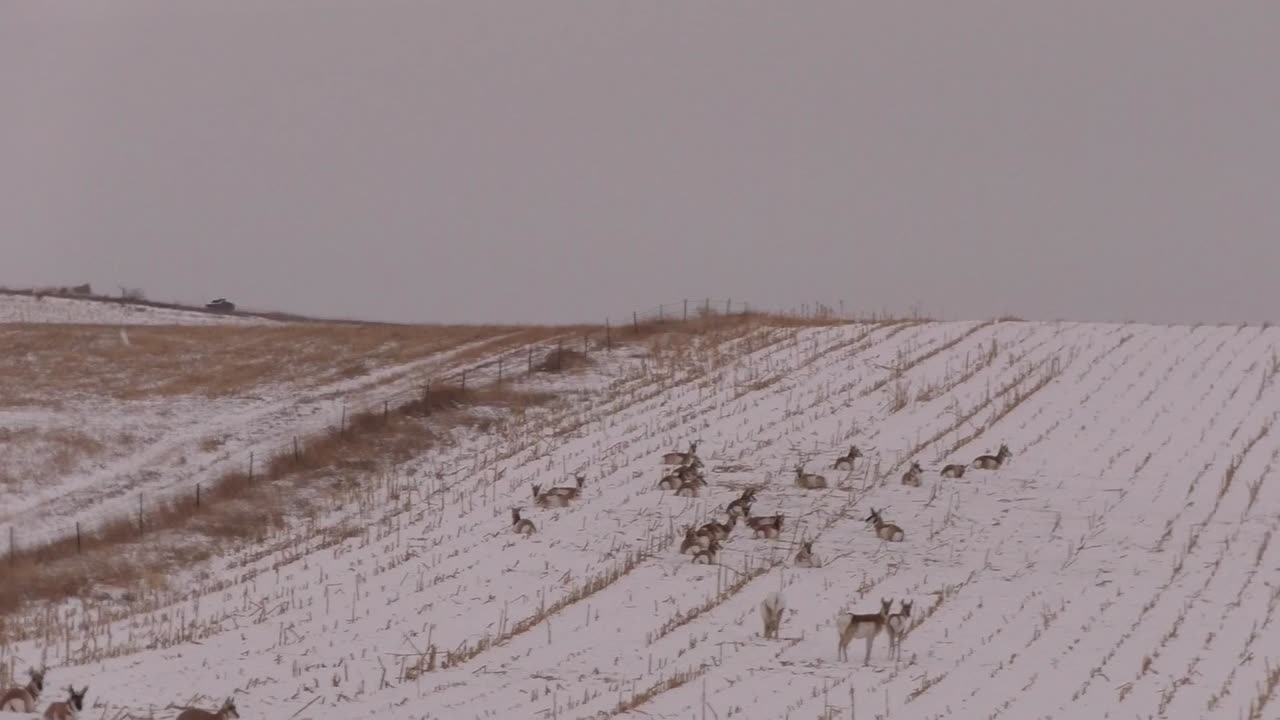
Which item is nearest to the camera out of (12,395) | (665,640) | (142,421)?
(665,640)

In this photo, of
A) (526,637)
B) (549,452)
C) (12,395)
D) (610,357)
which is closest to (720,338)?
(610,357)

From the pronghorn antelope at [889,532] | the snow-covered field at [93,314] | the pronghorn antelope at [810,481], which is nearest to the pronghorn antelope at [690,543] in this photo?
the pronghorn antelope at [889,532]

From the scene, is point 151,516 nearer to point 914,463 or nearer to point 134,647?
point 134,647

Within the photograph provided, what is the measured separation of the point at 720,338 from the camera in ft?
129

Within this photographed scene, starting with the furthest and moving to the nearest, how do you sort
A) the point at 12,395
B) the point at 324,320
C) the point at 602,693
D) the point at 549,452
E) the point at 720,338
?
1. the point at 324,320
2. the point at 720,338
3. the point at 12,395
4. the point at 549,452
5. the point at 602,693

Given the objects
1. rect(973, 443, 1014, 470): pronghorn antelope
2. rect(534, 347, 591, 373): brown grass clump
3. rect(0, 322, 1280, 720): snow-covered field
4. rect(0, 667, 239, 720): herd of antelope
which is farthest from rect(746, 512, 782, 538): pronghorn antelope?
rect(534, 347, 591, 373): brown grass clump

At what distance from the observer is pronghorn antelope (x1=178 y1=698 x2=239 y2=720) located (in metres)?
12.9

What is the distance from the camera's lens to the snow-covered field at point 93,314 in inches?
2125

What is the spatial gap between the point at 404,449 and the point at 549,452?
11.9ft

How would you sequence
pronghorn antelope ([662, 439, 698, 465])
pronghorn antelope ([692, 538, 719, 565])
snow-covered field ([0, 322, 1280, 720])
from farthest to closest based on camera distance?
pronghorn antelope ([662, 439, 698, 465]) → pronghorn antelope ([692, 538, 719, 565]) → snow-covered field ([0, 322, 1280, 720])

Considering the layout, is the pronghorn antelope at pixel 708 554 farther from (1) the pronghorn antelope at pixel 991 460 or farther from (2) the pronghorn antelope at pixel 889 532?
(1) the pronghorn antelope at pixel 991 460

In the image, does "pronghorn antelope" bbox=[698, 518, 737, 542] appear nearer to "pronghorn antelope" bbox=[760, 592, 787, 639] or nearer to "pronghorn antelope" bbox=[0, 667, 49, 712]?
"pronghorn antelope" bbox=[760, 592, 787, 639]

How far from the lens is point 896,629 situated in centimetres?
1567

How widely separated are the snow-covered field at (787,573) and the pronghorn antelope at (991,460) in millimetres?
232
